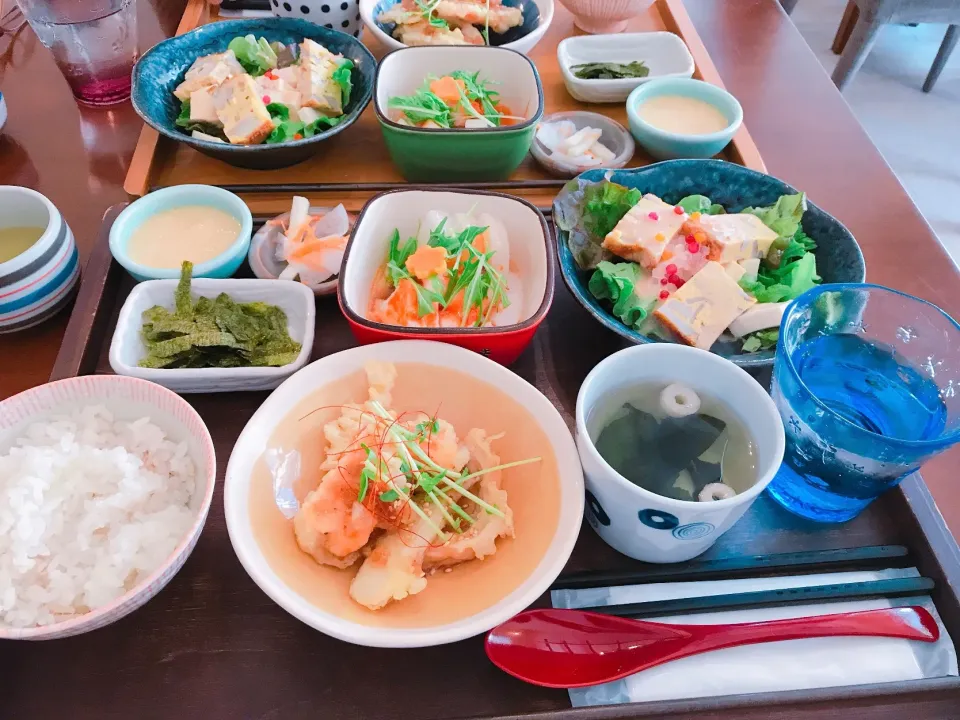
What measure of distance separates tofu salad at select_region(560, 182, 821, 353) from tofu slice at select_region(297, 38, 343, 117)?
69 cm

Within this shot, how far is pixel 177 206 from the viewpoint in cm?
138

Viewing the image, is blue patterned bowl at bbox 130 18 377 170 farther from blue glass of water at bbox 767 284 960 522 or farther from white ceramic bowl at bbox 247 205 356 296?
blue glass of water at bbox 767 284 960 522

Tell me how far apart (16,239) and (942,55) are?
4129 mm

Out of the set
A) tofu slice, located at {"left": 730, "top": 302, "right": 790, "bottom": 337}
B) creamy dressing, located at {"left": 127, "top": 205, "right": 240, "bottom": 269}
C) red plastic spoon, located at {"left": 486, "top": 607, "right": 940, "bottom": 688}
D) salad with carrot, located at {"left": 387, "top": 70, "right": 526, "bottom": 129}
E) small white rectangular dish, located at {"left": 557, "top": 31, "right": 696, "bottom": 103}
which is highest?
small white rectangular dish, located at {"left": 557, "top": 31, "right": 696, "bottom": 103}

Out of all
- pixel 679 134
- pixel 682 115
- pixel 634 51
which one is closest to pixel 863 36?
pixel 634 51

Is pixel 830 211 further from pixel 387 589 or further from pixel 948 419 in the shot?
pixel 387 589

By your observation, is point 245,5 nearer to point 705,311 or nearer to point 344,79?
point 344,79

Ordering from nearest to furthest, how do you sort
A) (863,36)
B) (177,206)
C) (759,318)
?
1. (759,318)
2. (177,206)
3. (863,36)

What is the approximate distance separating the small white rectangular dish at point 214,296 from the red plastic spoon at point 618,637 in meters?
0.55

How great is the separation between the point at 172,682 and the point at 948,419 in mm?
1116

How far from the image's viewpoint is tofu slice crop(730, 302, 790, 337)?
1161 millimetres

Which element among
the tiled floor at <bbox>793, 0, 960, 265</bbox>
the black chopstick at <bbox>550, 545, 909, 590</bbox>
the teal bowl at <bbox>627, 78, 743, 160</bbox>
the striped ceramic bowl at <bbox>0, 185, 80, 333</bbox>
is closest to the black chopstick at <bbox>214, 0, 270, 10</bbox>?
the striped ceramic bowl at <bbox>0, 185, 80, 333</bbox>

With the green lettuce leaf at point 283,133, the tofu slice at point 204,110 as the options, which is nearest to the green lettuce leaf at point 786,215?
the green lettuce leaf at point 283,133

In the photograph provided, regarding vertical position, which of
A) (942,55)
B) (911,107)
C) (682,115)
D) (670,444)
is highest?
(682,115)
